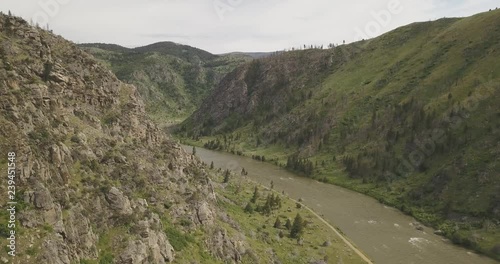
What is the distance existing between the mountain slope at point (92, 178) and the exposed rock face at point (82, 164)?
102mm

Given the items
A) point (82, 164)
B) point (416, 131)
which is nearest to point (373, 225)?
point (416, 131)

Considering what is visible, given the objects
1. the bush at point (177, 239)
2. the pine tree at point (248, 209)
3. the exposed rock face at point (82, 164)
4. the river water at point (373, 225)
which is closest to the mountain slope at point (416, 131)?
the river water at point (373, 225)

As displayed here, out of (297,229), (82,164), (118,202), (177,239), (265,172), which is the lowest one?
(297,229)

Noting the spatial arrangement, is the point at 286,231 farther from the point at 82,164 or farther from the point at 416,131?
the point at 416,131

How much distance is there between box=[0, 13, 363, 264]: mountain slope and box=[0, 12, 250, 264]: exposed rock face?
0.34 feet

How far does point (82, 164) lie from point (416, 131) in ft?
340

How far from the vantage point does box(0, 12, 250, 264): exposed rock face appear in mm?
31609

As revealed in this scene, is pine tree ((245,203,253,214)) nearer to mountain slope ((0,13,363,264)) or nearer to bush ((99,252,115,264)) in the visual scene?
mountain slope ((0,13,363,264))

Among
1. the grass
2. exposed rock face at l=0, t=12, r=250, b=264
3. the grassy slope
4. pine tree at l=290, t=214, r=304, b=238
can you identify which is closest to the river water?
the grassy slope

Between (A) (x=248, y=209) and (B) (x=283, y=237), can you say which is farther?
(A) (x=248, y=209)

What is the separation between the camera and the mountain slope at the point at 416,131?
85375 millimetres

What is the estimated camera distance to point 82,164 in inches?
1535

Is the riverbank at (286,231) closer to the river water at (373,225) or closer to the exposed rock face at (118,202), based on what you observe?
the river water at (373,225)

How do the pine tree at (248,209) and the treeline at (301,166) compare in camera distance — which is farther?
the treeline at (301,166)
